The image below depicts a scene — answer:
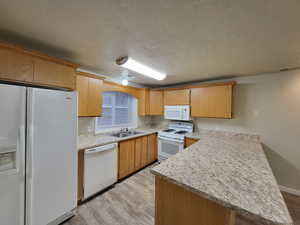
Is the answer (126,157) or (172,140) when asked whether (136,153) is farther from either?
(172,140)

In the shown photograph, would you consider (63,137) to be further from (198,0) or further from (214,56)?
(214,56)

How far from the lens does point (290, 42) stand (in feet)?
4.44

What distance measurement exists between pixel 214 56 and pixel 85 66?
223cm

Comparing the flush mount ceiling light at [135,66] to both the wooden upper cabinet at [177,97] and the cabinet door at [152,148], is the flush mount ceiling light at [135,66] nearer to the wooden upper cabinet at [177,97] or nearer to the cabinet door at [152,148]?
the wooden upper cabinet at [177,97]

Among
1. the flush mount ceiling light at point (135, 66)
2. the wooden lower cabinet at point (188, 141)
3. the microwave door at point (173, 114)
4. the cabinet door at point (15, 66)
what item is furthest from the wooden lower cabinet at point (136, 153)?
the cabinet door at point (15, 66)

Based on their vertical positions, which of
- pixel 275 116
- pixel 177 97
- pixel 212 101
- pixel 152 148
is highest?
pixel 177 97

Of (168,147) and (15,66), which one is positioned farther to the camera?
(168,147)

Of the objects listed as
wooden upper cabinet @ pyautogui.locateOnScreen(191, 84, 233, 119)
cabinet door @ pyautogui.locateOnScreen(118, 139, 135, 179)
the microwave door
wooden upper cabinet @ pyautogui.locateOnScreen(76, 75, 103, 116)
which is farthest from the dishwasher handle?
wooden upper cabinet @ pyautogui.locateOnScreen(191, 84, 233, 119)

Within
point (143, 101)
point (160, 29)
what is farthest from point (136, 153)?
point (160, 29)

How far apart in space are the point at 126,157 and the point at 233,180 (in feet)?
6.63

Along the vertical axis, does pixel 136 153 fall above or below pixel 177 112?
below

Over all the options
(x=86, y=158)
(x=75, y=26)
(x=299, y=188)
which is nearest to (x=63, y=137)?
(x=86, y=158)

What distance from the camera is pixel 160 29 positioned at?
3.84 ft

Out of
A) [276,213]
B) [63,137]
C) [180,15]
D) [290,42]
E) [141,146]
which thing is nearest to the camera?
[276,213]
